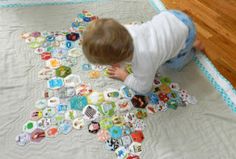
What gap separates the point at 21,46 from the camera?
50.4 inches

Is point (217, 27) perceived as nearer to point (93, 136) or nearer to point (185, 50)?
point (185, 50)

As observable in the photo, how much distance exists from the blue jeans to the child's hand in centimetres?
22

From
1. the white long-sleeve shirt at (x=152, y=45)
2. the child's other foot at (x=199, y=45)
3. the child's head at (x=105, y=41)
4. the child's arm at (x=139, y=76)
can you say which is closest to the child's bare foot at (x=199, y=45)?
the child's other foot at (x=199, y=45)

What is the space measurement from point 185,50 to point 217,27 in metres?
0.48

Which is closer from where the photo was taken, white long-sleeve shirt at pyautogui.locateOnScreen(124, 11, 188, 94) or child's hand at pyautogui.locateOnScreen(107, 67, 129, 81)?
white long-sleeve shirt at pyautogui.locateOnScreen(124, 11, 188, 94)

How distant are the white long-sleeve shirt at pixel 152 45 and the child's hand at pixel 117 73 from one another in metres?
0.04

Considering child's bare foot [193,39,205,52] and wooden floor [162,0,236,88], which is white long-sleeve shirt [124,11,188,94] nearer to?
child's bare foot [193,39,205,52]

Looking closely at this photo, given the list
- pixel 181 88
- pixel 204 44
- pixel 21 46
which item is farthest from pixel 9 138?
pixel 204 44

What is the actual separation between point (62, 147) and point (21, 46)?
1.86ft

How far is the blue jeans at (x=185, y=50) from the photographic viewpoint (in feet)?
3.66

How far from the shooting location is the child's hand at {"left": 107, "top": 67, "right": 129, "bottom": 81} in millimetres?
1150

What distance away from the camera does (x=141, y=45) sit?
38.5 inches

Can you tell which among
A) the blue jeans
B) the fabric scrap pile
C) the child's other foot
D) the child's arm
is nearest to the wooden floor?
the child's other foot

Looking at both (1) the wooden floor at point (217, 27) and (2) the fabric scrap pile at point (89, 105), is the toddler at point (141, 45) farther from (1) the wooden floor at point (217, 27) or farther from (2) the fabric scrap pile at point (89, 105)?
(1) the wooden floor at point (217, 27)
